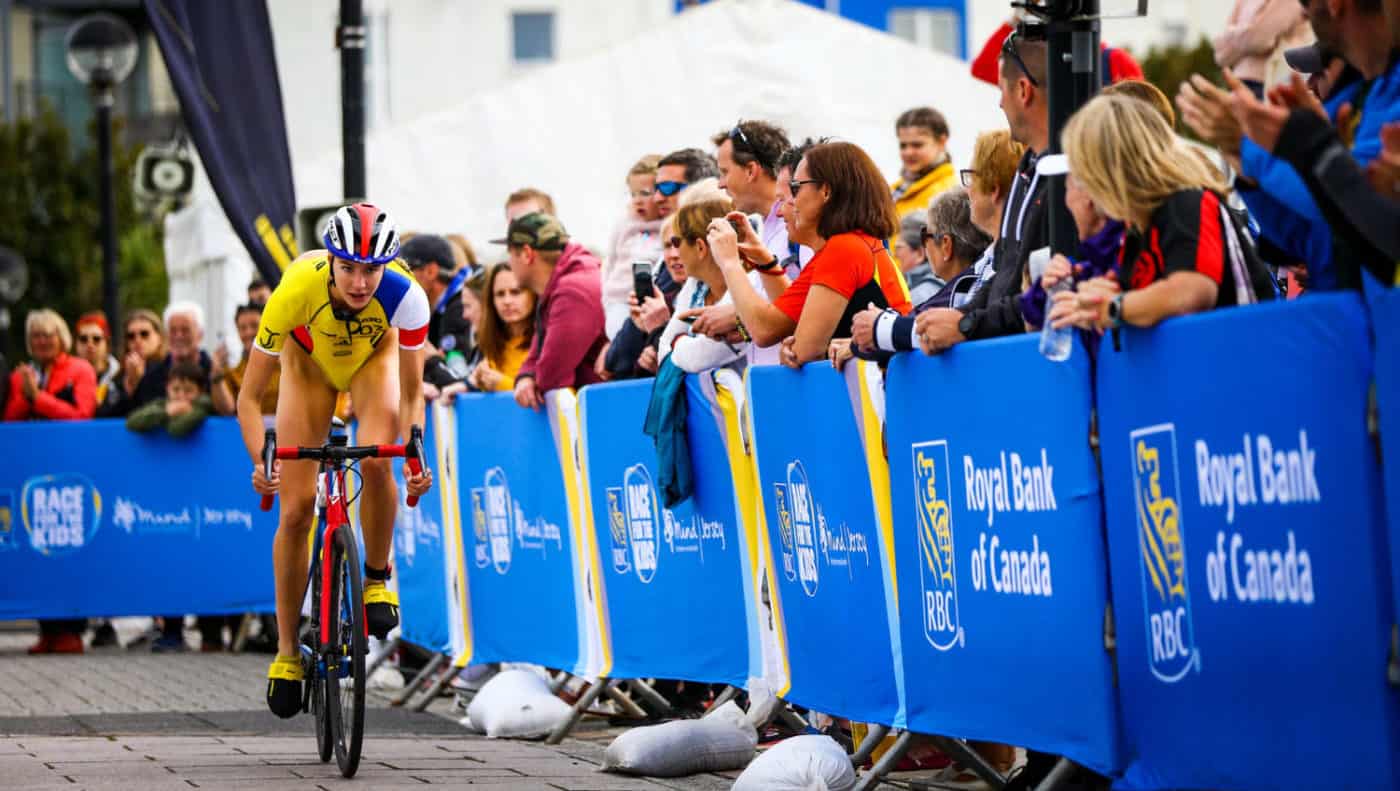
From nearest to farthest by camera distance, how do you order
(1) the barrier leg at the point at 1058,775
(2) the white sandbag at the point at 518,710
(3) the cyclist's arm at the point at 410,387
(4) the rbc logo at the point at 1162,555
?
1. (4) the rbc logo at the point at 1162,555
2. (1) the barrier leg at the point at 1058,775
3. (3) the cyclist's arm at the point at 410,387
4. (2) the white sandbag at the point at 518,710

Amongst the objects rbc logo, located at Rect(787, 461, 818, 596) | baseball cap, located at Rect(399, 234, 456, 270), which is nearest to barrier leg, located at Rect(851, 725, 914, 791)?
rbc logo, located at Rect(787, 461, 818, 596)

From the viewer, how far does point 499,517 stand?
36.3 feet

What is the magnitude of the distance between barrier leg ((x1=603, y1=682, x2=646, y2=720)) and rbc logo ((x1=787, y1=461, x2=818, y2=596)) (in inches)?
90.8

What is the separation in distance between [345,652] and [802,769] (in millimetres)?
2233

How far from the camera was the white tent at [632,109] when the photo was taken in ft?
57.8

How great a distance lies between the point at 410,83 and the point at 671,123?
140 feet

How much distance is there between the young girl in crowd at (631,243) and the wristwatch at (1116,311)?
5224 mm

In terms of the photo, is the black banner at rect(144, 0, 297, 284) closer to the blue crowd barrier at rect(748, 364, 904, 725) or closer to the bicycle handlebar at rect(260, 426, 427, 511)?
the bicycle handlebar at rect(260, 426, 427, 511)

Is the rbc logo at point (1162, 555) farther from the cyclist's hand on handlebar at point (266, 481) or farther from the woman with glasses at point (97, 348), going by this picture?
the woman with glasses at point (97, 348)

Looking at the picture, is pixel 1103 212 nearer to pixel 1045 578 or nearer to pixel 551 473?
pixel 1045 578

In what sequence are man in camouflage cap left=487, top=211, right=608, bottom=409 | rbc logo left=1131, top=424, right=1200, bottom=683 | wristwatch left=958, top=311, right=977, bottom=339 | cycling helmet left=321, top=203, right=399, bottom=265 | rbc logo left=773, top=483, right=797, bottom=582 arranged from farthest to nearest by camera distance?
man in camouflage cap left=487, top=211, right=608, bottom=409, cycling helmet left=321, top=203, right=399, bottom=265, rbc logo left=773, top=483, right=797, bottom=582, wristwatch left=958, top=311, right=977, bottom=339, rbc logo left=1131, top=424, right=1200, bottom=683

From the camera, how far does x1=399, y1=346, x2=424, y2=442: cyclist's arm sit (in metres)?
9.46

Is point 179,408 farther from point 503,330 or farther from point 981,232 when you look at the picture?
point 981,232

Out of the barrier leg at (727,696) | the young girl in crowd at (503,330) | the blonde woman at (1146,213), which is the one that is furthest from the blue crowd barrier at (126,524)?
the blonde woman at (1146,213)
